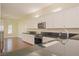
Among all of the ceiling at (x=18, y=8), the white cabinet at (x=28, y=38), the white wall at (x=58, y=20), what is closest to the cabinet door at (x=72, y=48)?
the white wall at (x=58, y=20)

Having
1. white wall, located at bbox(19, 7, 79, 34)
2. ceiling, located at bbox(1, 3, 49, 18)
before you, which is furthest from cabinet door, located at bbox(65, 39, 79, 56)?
ceiling, located at bbox(1, 3, 49, 18)

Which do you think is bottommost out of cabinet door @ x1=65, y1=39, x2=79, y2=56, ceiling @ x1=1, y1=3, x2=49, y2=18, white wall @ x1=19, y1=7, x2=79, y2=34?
cabinet door @ x1=65, y1=39, x2=79, y2=56

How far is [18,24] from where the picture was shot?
1853mm

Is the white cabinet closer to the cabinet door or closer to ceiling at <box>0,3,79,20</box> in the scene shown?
ceiling at <box>0,3,79,20</box>

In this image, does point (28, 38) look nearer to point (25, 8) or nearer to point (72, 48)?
point (25, 8)

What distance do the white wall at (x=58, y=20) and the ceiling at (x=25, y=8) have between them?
0.07 m

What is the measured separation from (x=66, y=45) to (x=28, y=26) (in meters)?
0.56

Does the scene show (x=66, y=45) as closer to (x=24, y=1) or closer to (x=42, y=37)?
(x=42, y=37)

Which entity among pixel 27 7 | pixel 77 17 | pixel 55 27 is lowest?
pixel 55 27

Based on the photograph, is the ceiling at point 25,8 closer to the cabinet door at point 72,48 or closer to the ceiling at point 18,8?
the ceiling at point 18,8

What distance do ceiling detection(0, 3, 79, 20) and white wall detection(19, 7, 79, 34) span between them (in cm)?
7

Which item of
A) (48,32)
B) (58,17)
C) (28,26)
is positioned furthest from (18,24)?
(58,17)

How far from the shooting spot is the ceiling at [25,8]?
6.02ft

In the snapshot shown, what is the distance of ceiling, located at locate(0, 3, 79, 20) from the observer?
183 cm
